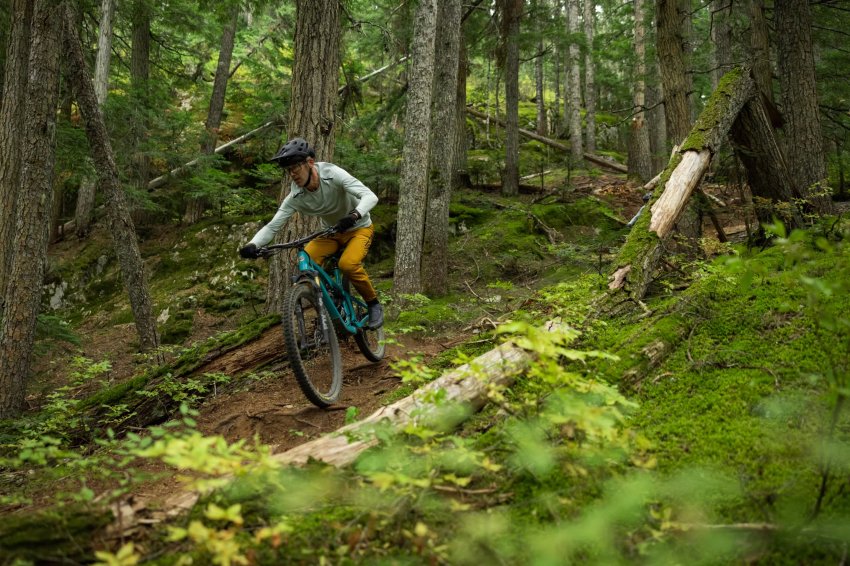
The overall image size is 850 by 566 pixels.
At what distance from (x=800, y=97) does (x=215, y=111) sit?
51.5 ft

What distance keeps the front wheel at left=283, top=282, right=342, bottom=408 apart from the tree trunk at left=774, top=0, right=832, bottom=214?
7.87 meters

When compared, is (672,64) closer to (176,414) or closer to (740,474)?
(740,474)

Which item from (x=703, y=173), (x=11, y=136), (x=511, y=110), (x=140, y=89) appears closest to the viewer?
(x=703, y=173)

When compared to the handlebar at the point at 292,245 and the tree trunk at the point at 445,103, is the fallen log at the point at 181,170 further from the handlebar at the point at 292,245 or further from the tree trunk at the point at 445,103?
the handlebar at the point at 292,245

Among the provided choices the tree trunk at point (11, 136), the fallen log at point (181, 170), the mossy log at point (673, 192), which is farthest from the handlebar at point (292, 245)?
the fallen log at point (181, 170)

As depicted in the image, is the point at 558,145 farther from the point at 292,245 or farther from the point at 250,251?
the point at 250,251

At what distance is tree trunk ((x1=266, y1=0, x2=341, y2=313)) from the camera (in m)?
7.11

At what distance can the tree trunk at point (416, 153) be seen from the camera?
→ 9.13 meters

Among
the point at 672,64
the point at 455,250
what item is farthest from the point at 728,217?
the point at 455,250

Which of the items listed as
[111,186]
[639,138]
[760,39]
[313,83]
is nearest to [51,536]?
[313,83]

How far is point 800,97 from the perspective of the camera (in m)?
8.76

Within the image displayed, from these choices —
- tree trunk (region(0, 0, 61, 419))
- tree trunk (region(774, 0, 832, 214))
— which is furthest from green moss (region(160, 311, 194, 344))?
tree trunk (region(774, 0, 832, 214))

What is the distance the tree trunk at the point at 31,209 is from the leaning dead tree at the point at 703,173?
7.72m

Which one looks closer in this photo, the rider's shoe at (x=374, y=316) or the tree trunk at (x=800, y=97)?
the rider's shoe at (x=374, y=316)
